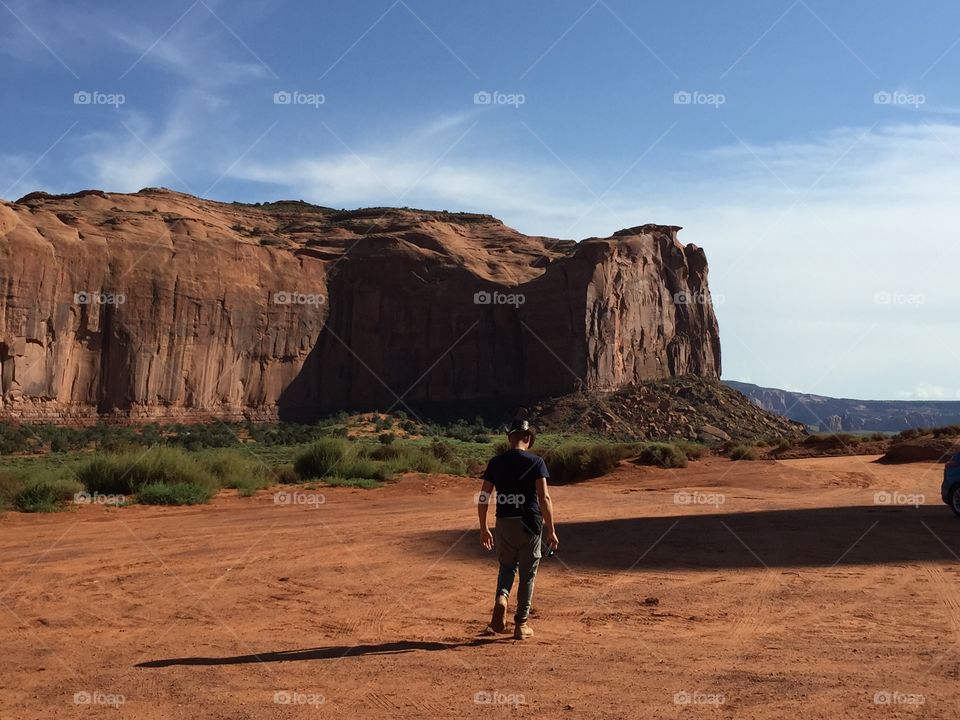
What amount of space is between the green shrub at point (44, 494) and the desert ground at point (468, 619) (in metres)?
1.37

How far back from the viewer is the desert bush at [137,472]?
2114 cm

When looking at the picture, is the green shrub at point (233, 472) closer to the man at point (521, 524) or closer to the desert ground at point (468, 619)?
the desert ground at point (468, 619)

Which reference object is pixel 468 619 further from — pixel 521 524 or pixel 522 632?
pixel 521 524

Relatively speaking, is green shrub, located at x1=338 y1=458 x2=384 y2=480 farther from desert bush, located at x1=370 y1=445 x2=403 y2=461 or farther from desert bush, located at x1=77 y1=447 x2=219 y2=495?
desert bush, located at x1=370 y1=445 x2=403 y2=461

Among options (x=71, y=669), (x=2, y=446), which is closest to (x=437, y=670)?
(x=71, y=669)

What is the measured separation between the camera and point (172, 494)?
2020 cm

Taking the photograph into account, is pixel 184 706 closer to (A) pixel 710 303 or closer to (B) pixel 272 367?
(B) pixel 272 367

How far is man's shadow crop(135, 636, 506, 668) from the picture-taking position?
23.0 feet

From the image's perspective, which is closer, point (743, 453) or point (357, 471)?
point (357, 471)

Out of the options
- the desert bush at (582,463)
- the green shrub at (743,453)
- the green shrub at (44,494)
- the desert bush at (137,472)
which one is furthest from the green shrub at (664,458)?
the green shrub at (44,494)

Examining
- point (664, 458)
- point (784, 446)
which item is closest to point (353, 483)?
point (664, 458)

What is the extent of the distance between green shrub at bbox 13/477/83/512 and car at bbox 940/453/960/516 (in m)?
18.0

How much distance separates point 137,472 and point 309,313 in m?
50.2

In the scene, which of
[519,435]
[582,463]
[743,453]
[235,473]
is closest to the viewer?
[519,435]
